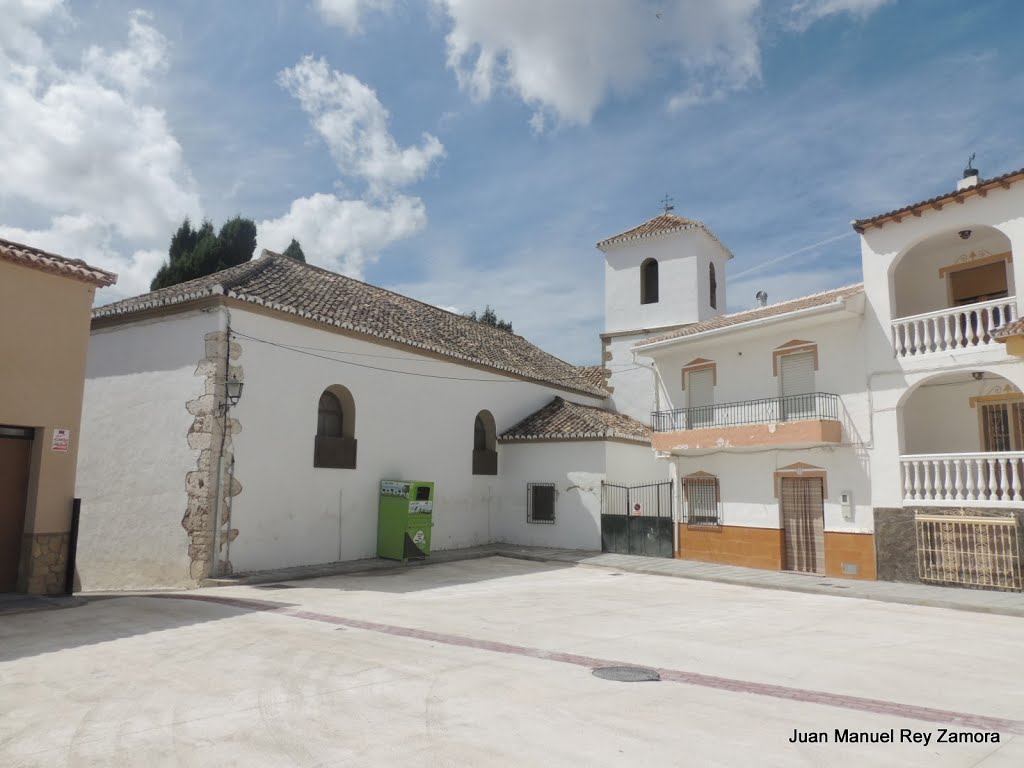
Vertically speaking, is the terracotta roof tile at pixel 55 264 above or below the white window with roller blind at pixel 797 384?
above

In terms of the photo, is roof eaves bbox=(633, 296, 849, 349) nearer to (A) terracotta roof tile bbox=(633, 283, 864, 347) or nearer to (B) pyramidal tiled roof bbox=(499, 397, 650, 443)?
(A) terracotta roof tile bbox=(633, 283, 864, 347)

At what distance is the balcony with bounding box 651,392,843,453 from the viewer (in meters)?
14.6

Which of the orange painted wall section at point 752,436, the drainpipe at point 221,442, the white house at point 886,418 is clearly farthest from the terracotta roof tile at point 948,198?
the drainpipe at point 221,442

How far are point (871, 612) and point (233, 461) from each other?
1145cm

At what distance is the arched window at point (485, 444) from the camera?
792 inches

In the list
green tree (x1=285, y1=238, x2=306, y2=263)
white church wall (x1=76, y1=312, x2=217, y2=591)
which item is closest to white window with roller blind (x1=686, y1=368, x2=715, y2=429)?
white church wall (x1=76, y1=312, x2=217, y2=591)

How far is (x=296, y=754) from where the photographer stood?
448 centimetres

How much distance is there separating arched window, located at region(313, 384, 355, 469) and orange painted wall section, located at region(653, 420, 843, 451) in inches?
301

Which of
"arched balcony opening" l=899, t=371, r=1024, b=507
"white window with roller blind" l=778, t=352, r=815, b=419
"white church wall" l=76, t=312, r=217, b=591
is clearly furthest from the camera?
"white window with roller blind" l=778, t=352, r=815, b=419

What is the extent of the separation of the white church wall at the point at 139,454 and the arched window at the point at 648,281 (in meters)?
15.2

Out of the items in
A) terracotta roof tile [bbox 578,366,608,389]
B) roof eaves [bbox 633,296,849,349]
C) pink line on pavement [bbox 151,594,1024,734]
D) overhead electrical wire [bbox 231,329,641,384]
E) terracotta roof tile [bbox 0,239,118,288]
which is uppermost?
terracotta roof tile [bbox 578,366,608,389]

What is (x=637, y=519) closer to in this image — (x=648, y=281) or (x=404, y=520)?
(x=404, y=520)

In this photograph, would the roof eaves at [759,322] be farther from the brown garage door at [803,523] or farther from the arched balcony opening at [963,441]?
the brown garage door at [803,523]

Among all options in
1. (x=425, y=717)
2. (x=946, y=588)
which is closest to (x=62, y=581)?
(x=425, y=717)
